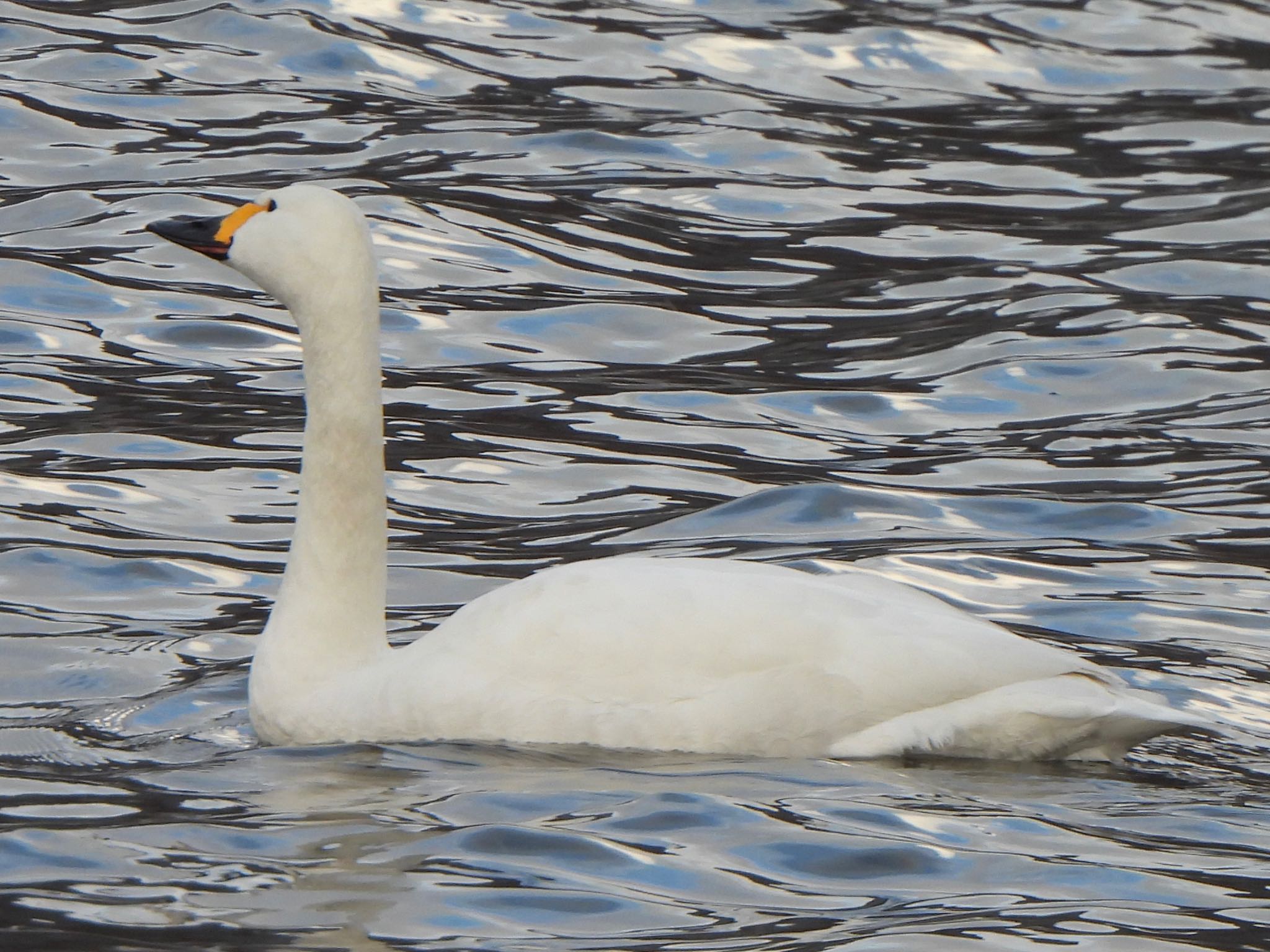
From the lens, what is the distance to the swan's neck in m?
6.23

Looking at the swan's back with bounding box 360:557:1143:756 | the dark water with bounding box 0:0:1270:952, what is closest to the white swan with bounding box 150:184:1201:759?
the swan's back with bounding box 360:557:1143:756

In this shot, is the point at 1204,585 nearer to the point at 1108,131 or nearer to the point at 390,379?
the point at 390,379

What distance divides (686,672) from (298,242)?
1499 mm

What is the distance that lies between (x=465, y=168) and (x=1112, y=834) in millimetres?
8551

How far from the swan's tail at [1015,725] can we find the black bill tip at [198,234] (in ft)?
6.73

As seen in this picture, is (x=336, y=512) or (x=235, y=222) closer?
(x=235, y=222)

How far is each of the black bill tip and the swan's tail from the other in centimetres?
205

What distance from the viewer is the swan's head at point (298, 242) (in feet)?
20.2

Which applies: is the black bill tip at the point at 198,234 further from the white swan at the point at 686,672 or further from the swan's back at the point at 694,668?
the swan's back at the point at 694,668

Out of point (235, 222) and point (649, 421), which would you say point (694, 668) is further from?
point (649, 421)

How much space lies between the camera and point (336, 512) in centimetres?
639

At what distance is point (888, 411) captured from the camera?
9969 mm

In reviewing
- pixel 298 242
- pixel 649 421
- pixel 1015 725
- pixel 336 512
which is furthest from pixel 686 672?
pixel 649 421

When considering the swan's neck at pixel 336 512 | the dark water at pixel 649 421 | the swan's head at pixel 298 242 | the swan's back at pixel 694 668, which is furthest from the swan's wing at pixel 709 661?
the swan's head at pixel 298 242
